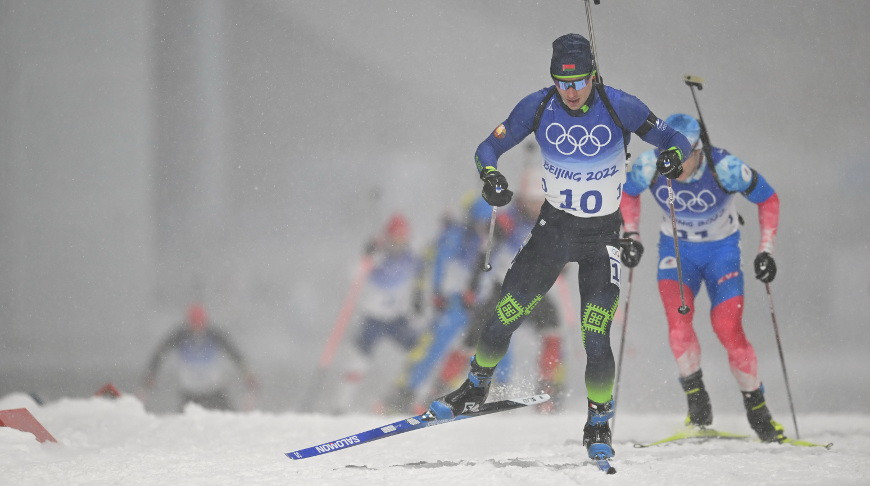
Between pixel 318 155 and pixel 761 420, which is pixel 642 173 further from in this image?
pixel 318 155

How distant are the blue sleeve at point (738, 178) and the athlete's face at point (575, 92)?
4.10ft

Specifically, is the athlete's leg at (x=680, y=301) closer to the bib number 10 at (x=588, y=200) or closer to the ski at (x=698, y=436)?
the ski at (x=698, y=436)

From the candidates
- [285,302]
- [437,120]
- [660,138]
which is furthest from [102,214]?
[660,138]

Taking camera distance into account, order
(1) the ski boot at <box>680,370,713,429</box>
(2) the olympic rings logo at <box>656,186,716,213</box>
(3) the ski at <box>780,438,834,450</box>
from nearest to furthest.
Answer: (3) the ski at <box>780,438,834,450</box>, (2) the olympic rings logo at <box>656,186,716,213</box>, (1) the ski boot at <box>680,370,713,429</box>

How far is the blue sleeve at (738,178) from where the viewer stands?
16.1 feet

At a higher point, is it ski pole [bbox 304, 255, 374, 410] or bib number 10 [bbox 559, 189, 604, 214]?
ski pole [bbox 304, 255, 374, 410]

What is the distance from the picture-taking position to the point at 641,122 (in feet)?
13.5

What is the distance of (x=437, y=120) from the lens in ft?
23.6

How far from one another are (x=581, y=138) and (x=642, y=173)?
96cm

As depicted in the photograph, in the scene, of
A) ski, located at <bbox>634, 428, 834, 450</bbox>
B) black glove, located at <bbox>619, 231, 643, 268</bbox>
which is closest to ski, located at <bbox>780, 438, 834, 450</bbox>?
ski, located at <bbox>634, 428, 834, 450</bbox>

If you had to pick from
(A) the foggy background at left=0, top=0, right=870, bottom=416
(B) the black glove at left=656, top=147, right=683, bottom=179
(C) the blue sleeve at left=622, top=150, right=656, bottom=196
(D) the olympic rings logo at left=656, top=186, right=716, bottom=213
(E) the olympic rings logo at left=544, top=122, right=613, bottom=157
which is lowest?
(B) the black glove at left=656, top=147, right=683, bottom=179

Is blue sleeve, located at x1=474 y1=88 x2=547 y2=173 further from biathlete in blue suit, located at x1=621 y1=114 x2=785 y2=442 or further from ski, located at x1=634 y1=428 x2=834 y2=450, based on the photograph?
ski, located at x1=634 y1=428 x2=834 y2=450

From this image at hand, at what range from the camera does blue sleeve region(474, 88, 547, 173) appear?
419 centimetres

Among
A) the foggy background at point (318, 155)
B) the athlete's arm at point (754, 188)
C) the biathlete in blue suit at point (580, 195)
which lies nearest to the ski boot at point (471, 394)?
the biathlete in blue suit at point (580, 195)
